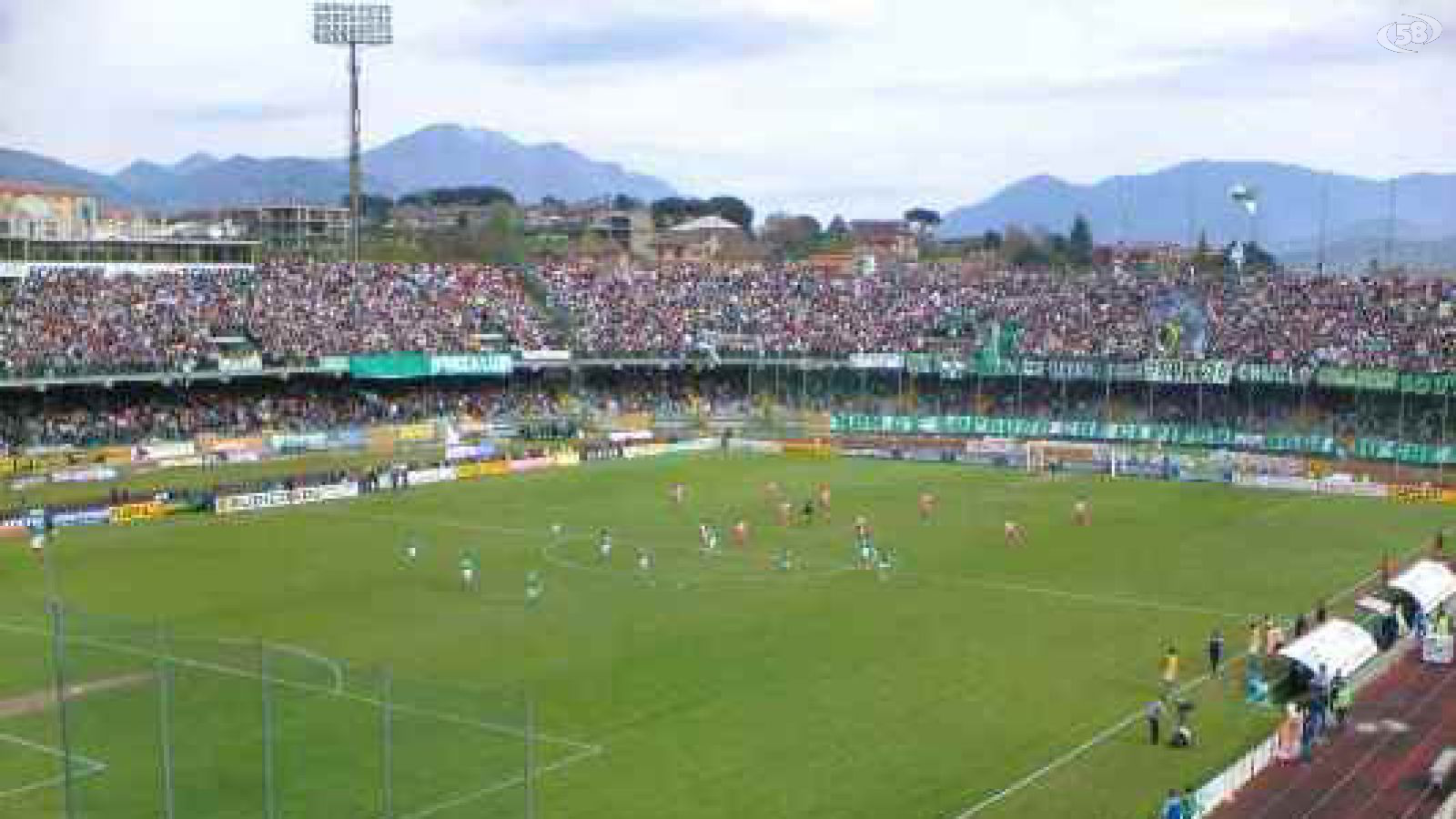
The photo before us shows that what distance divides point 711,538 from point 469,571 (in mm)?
9222

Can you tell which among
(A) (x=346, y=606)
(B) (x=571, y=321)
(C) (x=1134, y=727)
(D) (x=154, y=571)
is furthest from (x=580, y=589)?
(B) (x=571, y=321)

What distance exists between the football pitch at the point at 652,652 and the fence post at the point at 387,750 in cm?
17

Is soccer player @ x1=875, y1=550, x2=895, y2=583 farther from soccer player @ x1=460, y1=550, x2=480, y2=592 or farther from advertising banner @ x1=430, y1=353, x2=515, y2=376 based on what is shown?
advertising banner @ x1=430, y1=353, x2=515, y2=376

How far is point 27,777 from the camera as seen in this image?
25.9 meters

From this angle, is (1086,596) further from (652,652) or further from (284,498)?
(284,498)

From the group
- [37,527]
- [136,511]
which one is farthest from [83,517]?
[37,527]

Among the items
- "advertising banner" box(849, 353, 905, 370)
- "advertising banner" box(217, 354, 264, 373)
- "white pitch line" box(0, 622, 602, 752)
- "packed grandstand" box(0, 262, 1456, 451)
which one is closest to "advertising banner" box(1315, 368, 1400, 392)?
"packed grandstand" box(0, 262, 1456, 451)

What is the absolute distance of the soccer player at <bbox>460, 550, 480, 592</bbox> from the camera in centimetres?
4384

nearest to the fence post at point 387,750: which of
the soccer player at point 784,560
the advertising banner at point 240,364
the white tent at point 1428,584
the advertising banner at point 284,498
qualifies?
the soccer player at point 784,560

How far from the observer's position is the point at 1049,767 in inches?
1083

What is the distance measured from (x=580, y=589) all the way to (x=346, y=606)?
6667 mm

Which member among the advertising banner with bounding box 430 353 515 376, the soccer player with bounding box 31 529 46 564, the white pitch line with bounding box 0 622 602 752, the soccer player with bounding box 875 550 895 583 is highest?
the advertising banner with bounding box 430 353 515 376

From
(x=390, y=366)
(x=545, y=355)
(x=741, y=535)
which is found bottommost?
(x=741, y=535)

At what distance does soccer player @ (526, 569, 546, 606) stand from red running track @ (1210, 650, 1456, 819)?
21.1m
